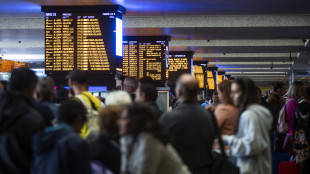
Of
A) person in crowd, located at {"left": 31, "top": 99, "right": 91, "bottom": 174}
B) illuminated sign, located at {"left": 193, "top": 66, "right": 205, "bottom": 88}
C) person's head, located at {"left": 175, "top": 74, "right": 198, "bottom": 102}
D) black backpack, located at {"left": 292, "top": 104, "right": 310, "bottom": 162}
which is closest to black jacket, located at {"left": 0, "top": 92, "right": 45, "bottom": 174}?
person in crowd, located at {"left": 31, "top": 99, "right": 91, "bottom": 174}

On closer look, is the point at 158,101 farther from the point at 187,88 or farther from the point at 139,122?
the point at 139,122

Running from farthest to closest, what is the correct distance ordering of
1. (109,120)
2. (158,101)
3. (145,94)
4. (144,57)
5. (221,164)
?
(144,57), (158,101), (145,94), (221,164), (109,120)

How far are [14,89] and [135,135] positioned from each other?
1.06 meters

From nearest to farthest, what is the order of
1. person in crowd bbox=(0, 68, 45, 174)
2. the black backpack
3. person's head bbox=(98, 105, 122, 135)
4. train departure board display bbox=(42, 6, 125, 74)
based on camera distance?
person in crowd bbox=(0, 68, 45, 174) → person's head bbox=(98, 105, 122, 135) → the black backpack → train departure board display bbox=(42, 6, 125, 74)

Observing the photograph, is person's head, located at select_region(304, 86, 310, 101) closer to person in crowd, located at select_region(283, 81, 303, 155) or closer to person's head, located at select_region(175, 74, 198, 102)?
person in crowd, located at select_region(283, 81, 303, 155)

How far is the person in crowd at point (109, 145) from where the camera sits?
3.25 m

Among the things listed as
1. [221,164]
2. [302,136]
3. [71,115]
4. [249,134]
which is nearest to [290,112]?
[302,136]

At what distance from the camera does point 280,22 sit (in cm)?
1263

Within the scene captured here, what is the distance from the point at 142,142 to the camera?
285 cm

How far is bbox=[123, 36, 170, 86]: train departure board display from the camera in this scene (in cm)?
1408

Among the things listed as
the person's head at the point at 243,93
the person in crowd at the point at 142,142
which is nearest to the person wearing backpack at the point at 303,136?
the person's head at the point at 243,93

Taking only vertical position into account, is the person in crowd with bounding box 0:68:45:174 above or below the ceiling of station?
below

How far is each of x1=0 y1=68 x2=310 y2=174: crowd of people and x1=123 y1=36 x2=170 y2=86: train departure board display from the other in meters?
9.27

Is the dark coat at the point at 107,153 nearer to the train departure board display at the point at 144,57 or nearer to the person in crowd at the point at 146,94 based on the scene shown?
the person in crowd at the point at 146,94
